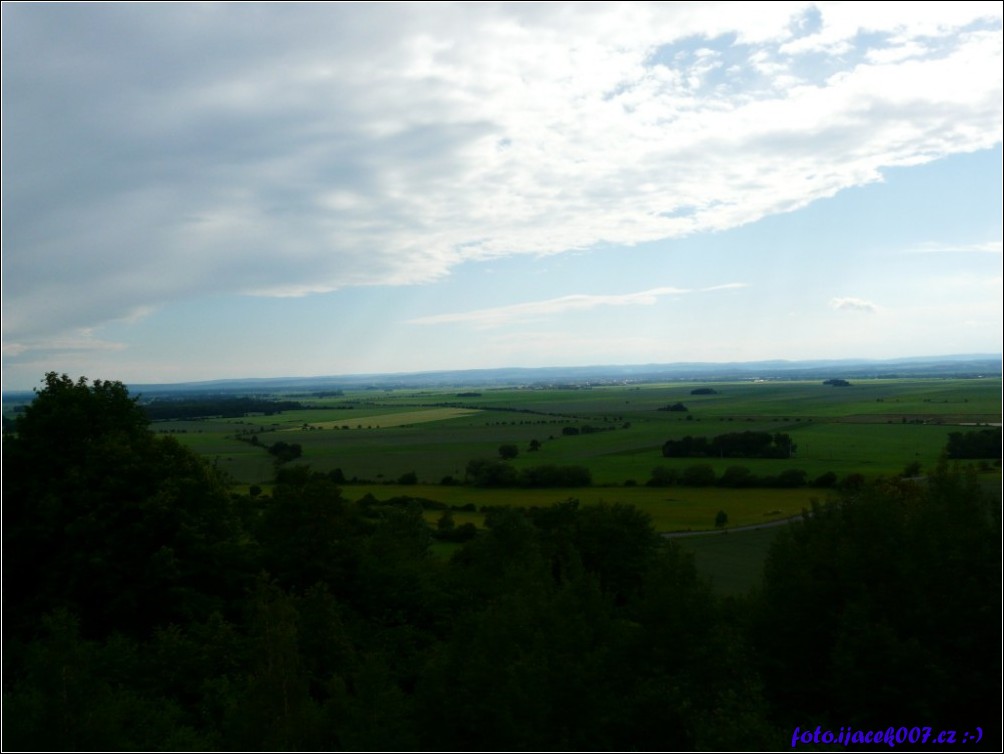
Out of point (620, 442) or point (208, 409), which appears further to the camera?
point (208, 409)

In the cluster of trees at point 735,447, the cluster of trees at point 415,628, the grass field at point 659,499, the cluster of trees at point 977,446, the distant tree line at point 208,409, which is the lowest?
the grass field at point 659,499

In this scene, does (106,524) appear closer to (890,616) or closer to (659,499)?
(890,616)

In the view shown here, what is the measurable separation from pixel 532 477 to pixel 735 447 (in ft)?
76.2

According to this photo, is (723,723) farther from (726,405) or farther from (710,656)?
(726,405)

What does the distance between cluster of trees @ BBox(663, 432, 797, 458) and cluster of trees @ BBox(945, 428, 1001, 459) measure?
16521mm

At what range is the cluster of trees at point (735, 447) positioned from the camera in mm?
72625

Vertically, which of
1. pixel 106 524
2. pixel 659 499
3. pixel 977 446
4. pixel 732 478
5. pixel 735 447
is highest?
pixel 106 524

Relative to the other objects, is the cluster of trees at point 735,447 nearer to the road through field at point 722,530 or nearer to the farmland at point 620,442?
the farmland at point 620,442

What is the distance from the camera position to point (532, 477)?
63.2m

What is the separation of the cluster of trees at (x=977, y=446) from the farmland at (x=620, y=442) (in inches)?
101

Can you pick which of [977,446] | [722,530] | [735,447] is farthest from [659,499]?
[735,447]

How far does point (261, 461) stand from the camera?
69.6 metres

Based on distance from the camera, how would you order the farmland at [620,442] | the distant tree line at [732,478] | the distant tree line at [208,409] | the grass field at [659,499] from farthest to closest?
the distant tree line at [208,409] → the distant tree line at [732,478] → the farmland at [620,442] → the grass field at [659,499]

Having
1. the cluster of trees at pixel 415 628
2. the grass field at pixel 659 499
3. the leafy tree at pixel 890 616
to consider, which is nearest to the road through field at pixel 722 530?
the grass field at pixel 659 499
